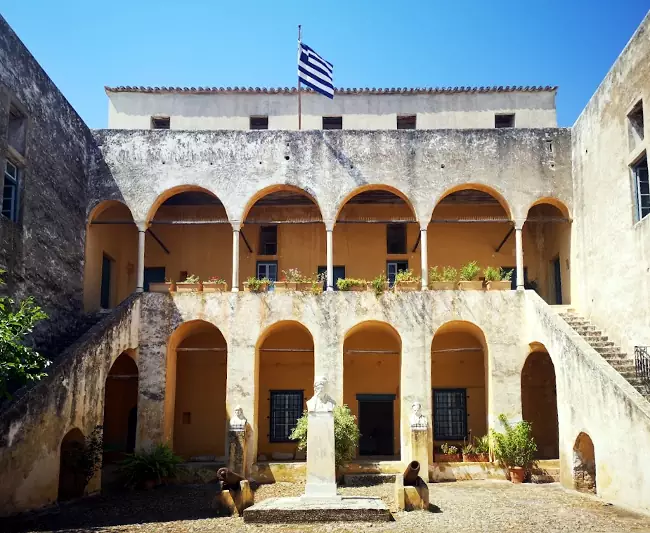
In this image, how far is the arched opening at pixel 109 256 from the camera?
22.9m

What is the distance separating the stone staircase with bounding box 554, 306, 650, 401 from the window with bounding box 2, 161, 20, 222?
586 inches

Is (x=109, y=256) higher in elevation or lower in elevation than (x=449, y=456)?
higher

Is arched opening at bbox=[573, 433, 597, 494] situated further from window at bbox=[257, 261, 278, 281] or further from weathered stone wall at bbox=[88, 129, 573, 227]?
window at bbox=[257, 261, 278, 281]

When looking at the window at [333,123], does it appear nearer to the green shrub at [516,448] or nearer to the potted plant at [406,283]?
the potted plant at [406,283]

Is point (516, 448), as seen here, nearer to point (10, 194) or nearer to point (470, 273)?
point (470, 273)

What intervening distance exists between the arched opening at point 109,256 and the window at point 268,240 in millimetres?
Result: 4485

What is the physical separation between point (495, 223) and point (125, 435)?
47.9 feet

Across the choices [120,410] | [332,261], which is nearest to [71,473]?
[120,410]

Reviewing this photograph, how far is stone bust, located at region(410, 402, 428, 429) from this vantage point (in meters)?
20.2

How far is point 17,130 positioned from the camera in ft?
60.8

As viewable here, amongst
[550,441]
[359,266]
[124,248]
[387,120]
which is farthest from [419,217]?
[124,248]

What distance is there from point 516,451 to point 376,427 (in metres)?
6.13

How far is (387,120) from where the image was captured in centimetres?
2806

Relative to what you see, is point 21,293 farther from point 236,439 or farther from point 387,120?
point 387,120
